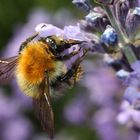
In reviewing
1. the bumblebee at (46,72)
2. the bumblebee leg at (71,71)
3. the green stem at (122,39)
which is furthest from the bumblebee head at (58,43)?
the green stem at (122,39)

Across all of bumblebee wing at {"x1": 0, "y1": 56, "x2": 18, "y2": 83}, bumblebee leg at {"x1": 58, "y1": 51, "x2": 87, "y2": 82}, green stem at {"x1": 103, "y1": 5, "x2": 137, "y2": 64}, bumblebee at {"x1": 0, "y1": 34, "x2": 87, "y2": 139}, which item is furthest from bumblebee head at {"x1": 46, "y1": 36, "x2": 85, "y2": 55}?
bumblebee wing at {"x1": 0, "y1": 56, "x2": 18, "y2": 83}

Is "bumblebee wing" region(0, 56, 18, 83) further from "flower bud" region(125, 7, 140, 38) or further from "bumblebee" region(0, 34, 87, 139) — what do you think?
"flower bud" region(125, 7, 140, 38)

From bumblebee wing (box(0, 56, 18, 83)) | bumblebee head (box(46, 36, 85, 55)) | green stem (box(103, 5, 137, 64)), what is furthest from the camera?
bumblebee wing (box(0, 56, 18, 83))

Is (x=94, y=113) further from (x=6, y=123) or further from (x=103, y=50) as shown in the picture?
(x=103, y=50)

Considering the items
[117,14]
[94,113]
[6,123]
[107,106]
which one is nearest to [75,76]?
[117,14]

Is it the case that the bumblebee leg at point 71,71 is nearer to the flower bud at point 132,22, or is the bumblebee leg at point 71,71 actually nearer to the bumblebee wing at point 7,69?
the flower bud at point 132,22
